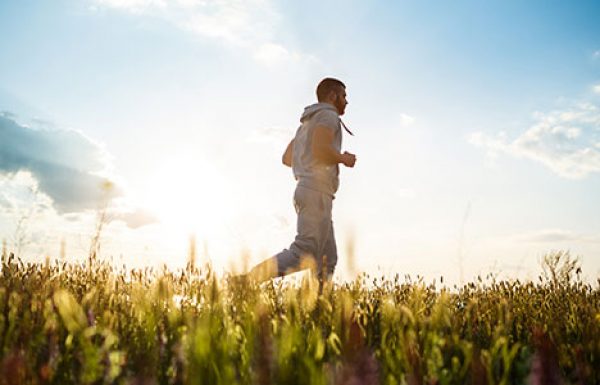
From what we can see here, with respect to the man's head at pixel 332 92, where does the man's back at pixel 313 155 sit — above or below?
below

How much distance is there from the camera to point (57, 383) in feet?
4.80

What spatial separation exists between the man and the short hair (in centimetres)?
15

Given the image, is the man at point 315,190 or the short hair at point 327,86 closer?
the man at point 315,190

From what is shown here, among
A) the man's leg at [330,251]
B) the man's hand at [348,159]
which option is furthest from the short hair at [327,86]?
the man's leg at [330,251]

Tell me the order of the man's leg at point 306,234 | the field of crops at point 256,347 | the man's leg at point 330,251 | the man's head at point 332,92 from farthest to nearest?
the man's head at point 332,92 < the man's leg at point 330,251 < the man's leg at point 306,234 < the field of crops at point 256,347

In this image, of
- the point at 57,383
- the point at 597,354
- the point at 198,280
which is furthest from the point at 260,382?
the point at 198,280

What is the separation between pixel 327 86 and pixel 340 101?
197 mm

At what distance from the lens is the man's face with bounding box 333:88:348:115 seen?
5621 mm

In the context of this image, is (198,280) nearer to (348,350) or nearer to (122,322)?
(122,322)

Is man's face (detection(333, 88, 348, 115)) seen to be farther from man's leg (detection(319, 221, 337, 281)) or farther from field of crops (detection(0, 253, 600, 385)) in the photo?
field of crops (detection(0, 253, 600, 385))

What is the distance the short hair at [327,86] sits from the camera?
5.59 metres

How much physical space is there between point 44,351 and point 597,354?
171cm

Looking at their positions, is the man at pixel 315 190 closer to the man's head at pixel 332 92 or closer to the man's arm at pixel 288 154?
the man's head at pixel 332 92

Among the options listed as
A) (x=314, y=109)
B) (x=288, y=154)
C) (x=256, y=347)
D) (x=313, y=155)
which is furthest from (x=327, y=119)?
(x=256, y=347)
